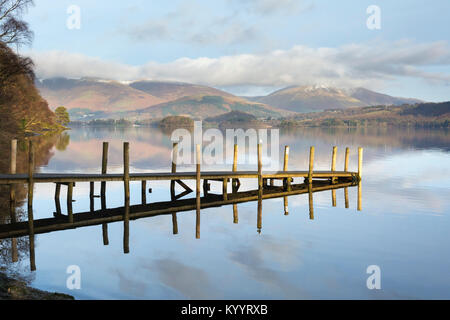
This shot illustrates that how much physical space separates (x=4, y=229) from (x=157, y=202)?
9.06 metres

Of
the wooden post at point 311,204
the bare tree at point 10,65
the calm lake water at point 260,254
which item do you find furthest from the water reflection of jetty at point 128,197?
the bare tree at point 10,65

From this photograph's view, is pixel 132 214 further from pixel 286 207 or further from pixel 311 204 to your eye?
pixel 311 204

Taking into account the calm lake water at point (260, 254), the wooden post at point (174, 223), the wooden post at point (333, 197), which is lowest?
the calm lake water at point (260, 254)

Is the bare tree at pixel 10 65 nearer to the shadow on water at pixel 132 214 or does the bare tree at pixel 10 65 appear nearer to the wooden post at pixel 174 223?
the shadow on water at pixel 132 214

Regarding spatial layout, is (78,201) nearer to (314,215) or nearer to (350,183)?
(314,215)

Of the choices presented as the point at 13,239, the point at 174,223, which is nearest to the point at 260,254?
the point at 174,223

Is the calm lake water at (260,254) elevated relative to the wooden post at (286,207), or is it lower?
lower

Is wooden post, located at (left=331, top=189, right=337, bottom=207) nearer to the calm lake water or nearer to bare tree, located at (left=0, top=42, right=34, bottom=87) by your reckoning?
the calm lake water

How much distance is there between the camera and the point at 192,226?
20.3 metres

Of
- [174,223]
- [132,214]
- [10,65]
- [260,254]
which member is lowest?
[260,254]
